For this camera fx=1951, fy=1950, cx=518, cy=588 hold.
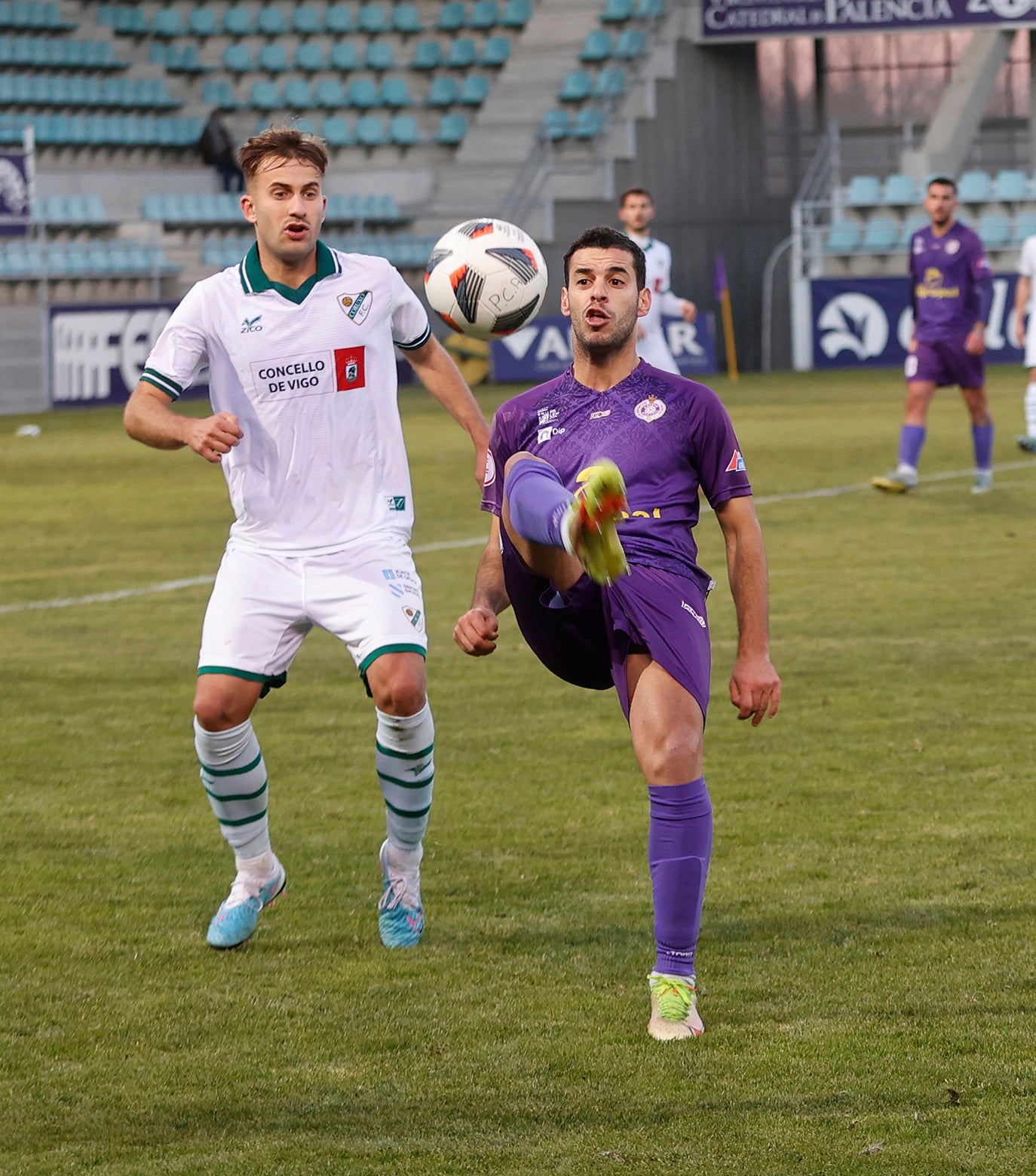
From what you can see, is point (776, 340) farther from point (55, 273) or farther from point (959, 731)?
point (959, 731)

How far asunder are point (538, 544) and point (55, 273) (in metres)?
22.0

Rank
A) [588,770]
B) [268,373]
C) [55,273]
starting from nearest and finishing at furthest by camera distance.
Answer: [268,373] < [588,770] < [55,273]

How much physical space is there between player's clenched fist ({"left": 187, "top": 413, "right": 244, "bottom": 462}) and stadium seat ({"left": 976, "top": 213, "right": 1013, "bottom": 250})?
26.8 meters

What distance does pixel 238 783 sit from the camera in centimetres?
452

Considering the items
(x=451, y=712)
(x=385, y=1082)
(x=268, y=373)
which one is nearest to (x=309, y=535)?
(x=268, y=373)

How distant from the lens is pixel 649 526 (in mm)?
4035

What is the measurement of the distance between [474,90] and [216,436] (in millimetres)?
29240

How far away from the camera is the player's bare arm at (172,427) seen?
13.5ft

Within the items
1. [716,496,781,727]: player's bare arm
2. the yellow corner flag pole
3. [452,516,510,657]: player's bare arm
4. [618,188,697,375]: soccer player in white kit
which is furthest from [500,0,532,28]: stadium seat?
[716,496,781,727]: player's bare arm

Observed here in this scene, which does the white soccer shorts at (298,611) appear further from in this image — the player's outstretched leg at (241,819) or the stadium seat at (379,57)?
the stadium seat at (379,57)

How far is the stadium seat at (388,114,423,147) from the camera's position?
31438 mm

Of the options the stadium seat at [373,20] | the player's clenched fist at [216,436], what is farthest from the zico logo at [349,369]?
Answer: the stadium seat at [373,20]

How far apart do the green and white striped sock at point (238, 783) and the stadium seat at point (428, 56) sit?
29444mm

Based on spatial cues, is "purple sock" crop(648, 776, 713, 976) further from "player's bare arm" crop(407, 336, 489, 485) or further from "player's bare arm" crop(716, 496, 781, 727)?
"player's bare arm" crop(407, 336, 489, 485)
